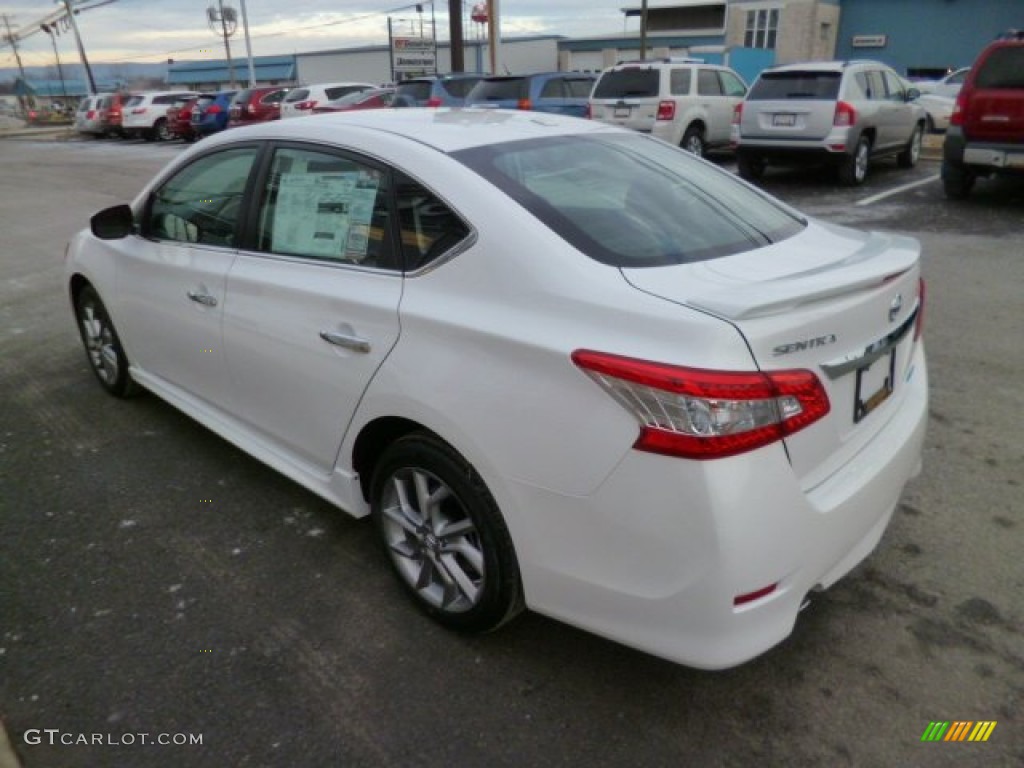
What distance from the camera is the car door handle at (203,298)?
3351 millimetres

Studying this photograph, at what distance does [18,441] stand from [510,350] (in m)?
3.38

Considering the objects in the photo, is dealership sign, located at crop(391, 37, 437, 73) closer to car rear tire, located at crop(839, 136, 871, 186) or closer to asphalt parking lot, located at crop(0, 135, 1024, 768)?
car rear tire, located at crop(839, 136, 871, 186)

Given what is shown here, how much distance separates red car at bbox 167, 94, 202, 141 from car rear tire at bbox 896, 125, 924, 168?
21180 millimetres

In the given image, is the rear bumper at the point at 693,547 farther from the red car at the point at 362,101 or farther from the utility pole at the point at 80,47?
the utility pole at the point at 80,47

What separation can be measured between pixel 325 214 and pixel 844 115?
1020 centimetres

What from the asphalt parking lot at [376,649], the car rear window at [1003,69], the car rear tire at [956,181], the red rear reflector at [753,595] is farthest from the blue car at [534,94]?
the red rear reflector at [753,595]

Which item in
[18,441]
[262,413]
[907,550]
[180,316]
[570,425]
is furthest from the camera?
[18,441]

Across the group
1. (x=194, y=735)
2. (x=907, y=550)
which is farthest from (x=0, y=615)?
(x=907, y=550)

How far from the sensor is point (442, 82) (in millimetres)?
17531

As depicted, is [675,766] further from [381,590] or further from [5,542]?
[5,542]

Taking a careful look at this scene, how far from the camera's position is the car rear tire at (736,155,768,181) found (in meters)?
12.2

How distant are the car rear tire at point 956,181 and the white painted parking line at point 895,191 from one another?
0.79m

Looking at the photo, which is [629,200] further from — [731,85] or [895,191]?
[731,85]

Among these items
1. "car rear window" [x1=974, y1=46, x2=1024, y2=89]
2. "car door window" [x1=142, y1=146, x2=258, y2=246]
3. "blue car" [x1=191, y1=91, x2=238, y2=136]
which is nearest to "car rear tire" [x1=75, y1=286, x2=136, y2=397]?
"car door window" [x1=142, y1=146, x2=258, y2=246]
